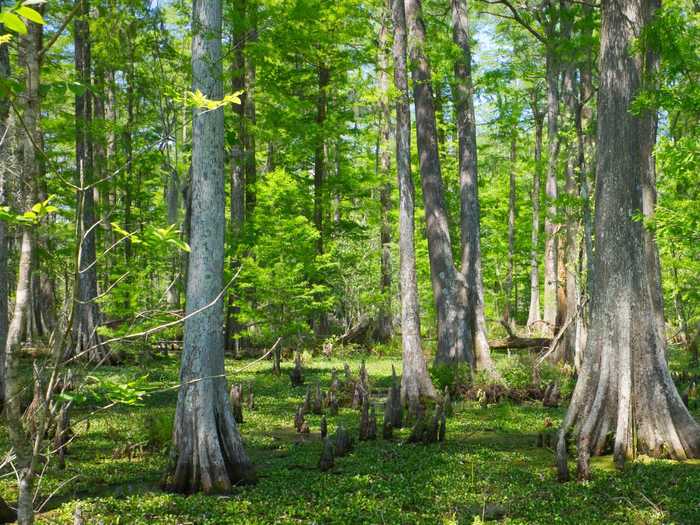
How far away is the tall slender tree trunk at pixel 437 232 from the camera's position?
560 inches

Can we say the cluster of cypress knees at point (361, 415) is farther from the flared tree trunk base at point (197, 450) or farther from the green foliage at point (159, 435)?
the green foliage at point (159, 435)

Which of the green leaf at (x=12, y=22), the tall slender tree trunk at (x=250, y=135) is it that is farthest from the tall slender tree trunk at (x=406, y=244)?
the green leaf at (x=12, y=22)

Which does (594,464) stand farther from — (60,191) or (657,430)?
(60,191)

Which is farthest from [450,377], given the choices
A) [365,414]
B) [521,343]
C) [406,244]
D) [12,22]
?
[12,22]

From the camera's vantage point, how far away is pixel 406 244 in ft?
40.8

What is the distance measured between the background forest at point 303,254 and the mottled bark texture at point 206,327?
137mm

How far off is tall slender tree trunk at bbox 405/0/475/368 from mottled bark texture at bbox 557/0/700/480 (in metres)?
5.46

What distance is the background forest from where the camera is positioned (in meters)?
5.80

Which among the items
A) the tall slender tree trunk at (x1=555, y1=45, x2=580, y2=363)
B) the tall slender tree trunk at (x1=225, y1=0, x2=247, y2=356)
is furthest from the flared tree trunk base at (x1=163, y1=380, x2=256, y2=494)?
the tall slender tree trunk at (x1=555, y1=45, x2=580, y2=363)

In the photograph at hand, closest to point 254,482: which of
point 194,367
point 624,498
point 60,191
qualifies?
point 194,367

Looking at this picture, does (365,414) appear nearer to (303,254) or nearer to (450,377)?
(450,377)

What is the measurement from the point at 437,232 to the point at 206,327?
27.7 ft

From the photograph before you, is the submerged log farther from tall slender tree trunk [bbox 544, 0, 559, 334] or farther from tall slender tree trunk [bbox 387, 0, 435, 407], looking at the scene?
tall slender tree trunk [bbox 387, 0, 435, 407]

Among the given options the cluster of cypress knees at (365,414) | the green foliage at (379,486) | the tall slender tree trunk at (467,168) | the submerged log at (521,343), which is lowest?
the green foliage at (379,486)
